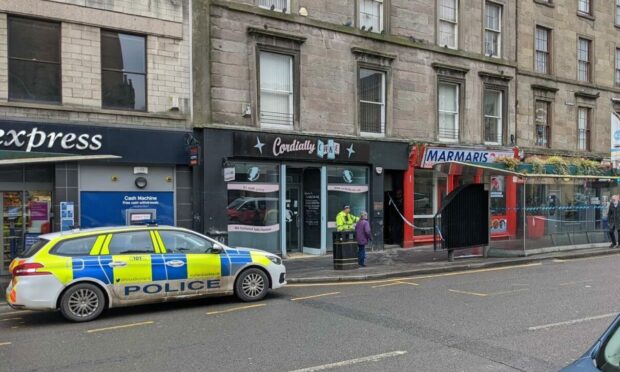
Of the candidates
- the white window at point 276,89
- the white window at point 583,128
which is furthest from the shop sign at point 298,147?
the white window at point 583,128

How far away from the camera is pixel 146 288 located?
8.94 metres

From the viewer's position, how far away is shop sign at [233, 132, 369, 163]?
51.4 ft

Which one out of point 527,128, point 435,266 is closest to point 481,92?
Result: point 527,128

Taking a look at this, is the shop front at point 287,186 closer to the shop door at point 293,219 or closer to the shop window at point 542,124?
the shop door at point 293,219

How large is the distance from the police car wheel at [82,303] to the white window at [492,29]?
18.4 metres

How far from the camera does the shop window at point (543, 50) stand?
23969 mm

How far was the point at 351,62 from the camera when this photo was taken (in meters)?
18.0

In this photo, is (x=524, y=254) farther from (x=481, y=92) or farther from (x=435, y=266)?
(x=481, y=92)

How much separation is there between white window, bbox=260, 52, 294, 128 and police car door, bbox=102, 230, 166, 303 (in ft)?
26.2

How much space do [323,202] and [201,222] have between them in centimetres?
416

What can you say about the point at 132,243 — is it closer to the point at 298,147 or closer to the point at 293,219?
the point at 298,147

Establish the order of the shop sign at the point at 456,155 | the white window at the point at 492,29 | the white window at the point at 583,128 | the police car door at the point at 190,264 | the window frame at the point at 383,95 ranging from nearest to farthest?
the police car door at the point at 190,264
the window frame at the point at 383,95
the shop sign at the point at 456,155
the white window at the point at 492,29
the white window at the point at 583,128

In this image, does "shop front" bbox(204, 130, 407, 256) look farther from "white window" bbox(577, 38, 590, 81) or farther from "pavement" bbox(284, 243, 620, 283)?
"white window" bbox(577, 38, 590, 81)

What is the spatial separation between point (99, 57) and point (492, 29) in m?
15.7
